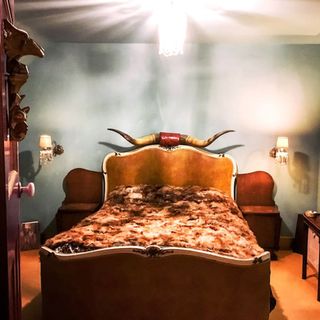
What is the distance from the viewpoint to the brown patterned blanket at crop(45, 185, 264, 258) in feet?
8.70

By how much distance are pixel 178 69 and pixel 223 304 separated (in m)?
2.77

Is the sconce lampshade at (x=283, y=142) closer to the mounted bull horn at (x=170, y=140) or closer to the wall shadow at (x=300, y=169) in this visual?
the wall shadow at (x=300, y=169)

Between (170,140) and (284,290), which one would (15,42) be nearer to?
(284,290)

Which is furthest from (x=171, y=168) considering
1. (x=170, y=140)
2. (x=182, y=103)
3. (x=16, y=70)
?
(x=16, y=70)

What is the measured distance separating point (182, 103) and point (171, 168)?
76 centimetres

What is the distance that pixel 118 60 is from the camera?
4.44m

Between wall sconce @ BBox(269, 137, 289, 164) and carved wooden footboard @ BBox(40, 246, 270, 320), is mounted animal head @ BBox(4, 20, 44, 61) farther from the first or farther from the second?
wall sconce @ BBox(269, 137, 289, 164)

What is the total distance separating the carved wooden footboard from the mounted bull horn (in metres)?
2.09

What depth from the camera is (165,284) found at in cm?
246

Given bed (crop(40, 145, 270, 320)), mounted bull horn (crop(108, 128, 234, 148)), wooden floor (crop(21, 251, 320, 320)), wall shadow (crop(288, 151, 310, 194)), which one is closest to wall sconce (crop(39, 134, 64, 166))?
mounted bull horn (crop(108, 128, 234, 148))

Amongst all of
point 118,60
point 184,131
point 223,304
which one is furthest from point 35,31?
point 223,304

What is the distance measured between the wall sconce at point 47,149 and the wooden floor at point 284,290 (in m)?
1.04

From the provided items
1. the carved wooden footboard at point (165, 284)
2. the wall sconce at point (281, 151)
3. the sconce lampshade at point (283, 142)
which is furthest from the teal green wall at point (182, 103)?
the carved wooden footboard at point (165, 284)

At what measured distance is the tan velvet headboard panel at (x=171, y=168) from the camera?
4.38 meters
